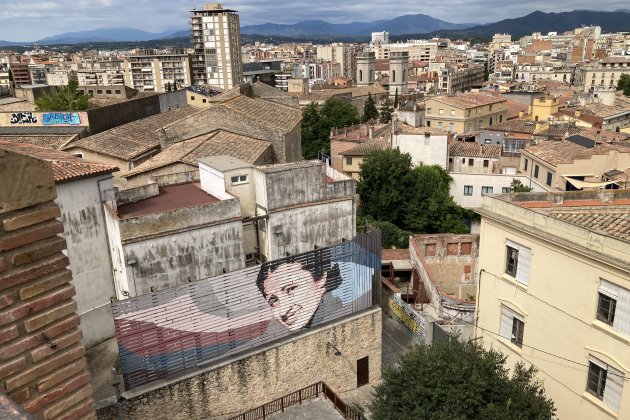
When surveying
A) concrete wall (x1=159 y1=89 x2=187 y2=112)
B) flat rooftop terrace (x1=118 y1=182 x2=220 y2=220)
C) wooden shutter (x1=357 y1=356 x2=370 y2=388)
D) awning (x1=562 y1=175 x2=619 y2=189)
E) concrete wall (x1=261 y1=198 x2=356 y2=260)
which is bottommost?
wooden shutter (x1=357 y1=356 x2=370 y2=388)

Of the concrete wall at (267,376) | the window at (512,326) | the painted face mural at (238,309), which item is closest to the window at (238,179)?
the painted face mural at (238,309)

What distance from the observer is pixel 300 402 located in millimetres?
16828

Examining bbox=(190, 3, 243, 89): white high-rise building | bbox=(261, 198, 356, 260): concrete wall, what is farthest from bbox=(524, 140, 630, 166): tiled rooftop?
bbox=(190, 3, 243, 89): white high-rise building

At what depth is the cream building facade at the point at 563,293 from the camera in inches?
644

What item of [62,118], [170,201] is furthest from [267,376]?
[62,118]

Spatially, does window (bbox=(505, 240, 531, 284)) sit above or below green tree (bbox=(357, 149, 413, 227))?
above

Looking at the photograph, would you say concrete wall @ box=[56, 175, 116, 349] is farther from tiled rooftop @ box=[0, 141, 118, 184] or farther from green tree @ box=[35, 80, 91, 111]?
green tree @ box=[35, 80, 91, 111]

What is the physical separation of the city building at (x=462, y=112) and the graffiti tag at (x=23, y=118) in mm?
51553

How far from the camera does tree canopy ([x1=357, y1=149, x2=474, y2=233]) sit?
43.2 m

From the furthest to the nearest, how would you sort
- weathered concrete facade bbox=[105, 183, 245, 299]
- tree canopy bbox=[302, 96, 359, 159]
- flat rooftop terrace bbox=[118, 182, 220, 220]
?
tree canopy bbox=[302, 96, 359, 159]
flat rooftop terrace bbox=[118, 182, 220, 220]
weathered concrete facade bbox=[105, 183, 245, 299]

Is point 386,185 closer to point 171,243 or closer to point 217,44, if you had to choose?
point 171,243

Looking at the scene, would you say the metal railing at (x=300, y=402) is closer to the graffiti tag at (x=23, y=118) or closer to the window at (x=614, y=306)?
the window at (x=614, y=306)

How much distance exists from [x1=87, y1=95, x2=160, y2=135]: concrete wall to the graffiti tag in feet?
12.6

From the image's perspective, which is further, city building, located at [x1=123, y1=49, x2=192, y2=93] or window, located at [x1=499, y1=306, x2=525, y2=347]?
city building, located at [x1=123, y1=49, x2=192, y2=93]
